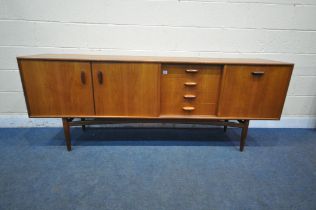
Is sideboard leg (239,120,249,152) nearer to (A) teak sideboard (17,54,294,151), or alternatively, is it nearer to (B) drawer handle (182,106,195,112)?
(A) teak sideboard (17,54,294,151)

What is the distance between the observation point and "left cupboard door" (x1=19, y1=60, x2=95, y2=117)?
4.37 feet

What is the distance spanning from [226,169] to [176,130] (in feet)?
2.45

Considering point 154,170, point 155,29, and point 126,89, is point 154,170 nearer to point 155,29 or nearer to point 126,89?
point 126,89

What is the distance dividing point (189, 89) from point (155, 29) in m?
0.76

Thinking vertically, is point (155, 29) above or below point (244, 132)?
above

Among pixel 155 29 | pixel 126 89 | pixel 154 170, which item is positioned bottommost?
pixel 154 170

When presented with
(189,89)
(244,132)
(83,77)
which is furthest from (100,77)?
(244,132)

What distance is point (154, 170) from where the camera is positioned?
1.43 metres

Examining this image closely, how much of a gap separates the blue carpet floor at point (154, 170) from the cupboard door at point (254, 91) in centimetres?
43

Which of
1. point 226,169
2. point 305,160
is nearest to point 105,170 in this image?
point 226,169

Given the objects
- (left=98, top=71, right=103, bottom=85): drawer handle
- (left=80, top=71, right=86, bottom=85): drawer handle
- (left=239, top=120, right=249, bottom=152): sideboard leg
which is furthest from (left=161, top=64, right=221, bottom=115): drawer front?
(left=80, top=71, right=86, bottom=85): drawer handle

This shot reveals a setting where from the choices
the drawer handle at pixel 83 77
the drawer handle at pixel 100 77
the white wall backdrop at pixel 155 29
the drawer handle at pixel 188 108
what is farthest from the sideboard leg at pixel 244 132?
the drawer handle at pixel 83 77

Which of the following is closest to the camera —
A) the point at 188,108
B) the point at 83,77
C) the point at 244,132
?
the point at 83,77

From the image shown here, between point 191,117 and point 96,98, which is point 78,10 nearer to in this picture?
point 96,98
